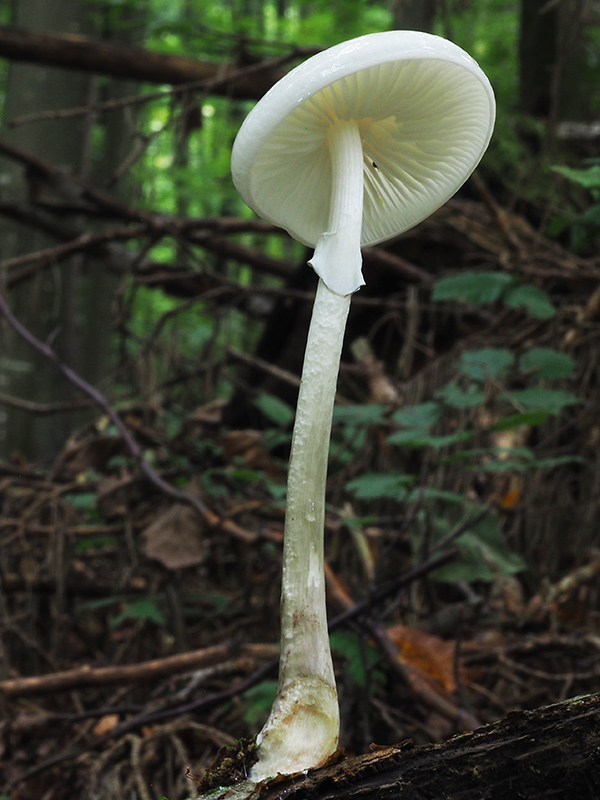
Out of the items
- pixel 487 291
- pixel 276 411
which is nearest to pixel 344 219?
pixel 487 291

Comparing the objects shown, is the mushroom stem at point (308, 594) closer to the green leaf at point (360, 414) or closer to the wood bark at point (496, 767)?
the wood bark at point (496, 767)

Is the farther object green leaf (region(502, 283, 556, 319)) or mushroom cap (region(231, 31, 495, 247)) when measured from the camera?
green leaf (region(502, 283, 556, 319))

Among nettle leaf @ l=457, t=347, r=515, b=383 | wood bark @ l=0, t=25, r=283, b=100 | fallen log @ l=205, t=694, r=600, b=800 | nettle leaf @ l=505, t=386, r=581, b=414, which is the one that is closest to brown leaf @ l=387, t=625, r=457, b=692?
nettle leaf @ l=505, t=386, r=581, b=414

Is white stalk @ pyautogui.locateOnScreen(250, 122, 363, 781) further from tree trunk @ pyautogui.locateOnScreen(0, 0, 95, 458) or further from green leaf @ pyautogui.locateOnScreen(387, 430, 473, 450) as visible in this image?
tree trunk @ pyautogui.locateOnScreen(0, 0, 95, 458)

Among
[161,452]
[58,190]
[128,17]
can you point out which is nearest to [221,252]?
[58,190]

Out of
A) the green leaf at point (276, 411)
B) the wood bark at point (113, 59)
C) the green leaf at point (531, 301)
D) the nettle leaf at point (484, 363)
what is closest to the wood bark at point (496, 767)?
the nettle leaf at point (484, 363)
